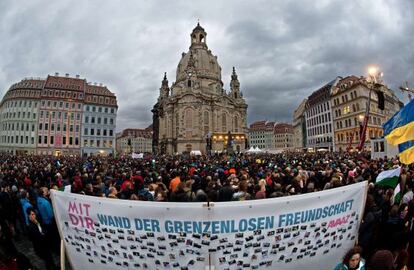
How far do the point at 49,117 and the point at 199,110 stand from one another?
4483 centimetres

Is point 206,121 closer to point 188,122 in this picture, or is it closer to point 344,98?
point 188,122

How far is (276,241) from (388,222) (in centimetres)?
301

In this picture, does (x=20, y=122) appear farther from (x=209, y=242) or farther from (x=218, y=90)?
(x=209, y=242)

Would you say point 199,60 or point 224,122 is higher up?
point 199,60

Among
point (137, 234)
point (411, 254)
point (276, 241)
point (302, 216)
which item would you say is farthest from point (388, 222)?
point (137, 234)

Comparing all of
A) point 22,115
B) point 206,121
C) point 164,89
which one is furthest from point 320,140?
point 22,115

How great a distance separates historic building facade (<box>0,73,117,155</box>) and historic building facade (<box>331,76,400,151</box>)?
218 ft

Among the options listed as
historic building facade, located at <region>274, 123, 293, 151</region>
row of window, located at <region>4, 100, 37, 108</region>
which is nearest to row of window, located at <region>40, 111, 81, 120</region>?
row of window, located at <region>4, 100, 37, 108</region>

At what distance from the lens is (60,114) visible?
7794cm

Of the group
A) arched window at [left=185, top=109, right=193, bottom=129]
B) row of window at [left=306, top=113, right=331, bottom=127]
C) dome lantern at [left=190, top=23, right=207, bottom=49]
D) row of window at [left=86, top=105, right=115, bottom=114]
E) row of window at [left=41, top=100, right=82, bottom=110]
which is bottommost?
row of window at [left=306, top=113, right=331, bottom=127]

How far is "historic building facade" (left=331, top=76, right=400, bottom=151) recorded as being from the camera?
209 ft

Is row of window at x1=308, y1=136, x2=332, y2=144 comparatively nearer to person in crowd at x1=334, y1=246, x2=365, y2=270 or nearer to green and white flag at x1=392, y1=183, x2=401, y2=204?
green and white flag at x1=392, y1=183, x2=401, y2=204

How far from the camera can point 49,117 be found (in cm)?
7688

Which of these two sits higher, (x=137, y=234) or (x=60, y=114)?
(x=60, y=114)
